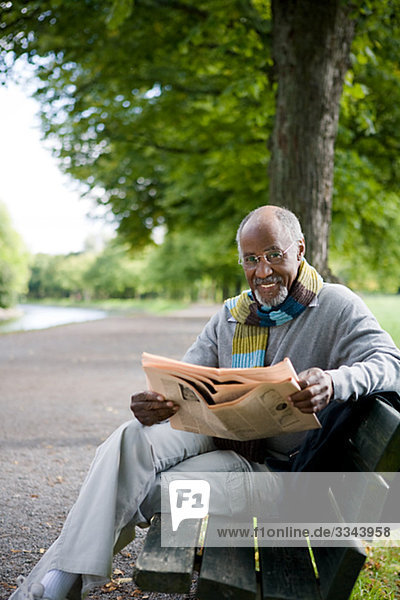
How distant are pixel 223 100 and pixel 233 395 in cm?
747

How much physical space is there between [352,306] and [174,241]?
26.1m

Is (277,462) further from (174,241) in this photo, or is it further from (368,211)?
(174,241)

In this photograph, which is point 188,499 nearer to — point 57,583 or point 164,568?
point 164,568

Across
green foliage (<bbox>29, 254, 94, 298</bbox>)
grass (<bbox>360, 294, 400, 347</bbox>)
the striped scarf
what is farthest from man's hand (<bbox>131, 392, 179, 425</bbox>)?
green foliage (<bbox>29, 254, 94, 298</bbox>)

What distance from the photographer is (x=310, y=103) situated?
5.96 metres

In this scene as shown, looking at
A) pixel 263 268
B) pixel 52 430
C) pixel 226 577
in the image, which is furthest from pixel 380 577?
pixel 52 430

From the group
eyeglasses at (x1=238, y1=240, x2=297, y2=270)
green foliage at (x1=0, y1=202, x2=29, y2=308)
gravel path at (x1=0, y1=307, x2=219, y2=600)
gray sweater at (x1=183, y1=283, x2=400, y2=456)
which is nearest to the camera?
gray sweater at (x1=183, y1=283, x2=400, y2=456)

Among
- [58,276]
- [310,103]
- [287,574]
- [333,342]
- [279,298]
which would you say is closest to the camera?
[287,574]

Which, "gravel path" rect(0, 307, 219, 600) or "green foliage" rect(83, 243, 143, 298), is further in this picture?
"green foliage" rect(83, 243, 143, 298)

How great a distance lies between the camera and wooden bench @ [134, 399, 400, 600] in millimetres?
1869

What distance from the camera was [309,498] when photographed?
2314mm

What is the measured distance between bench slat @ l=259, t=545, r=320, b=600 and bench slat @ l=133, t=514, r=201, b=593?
25cm

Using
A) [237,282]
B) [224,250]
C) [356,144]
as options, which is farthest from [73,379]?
[237,282]

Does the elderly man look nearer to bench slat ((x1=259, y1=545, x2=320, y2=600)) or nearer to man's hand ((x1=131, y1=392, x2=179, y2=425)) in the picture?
man's hand ((x1=131, y1=392, x2=179, y2=425))
